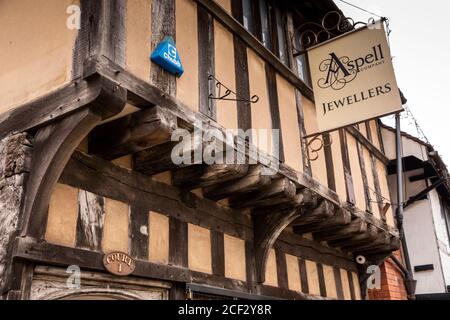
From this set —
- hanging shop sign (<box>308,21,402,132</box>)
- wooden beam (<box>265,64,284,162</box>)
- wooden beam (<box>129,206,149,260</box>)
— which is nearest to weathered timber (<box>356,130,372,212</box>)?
hanging shop sign (<box>308,21,402,132</box>)

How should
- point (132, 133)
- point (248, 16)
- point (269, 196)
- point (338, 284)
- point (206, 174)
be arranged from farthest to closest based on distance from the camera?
point (338, 284)
point (248, 16)
point (269, 196)
point (206, 174)
point (132, 133)

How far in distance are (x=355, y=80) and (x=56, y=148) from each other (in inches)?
132

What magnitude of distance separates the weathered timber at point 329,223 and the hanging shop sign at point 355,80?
1.28 meters

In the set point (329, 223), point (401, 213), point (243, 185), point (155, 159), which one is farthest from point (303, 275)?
point (155, 159)

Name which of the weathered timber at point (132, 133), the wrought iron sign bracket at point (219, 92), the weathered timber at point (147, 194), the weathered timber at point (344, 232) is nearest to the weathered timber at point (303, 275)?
the weathered timber at point (344, 232)

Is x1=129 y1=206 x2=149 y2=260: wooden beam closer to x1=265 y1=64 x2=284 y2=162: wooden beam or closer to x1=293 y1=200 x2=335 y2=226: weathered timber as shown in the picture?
x1=265 y1=64 x2=284 y2=162: wooden beam

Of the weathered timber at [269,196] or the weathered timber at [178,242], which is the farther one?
the weathered timber at [269,196]

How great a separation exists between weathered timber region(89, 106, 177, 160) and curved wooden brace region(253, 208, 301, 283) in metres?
2.04

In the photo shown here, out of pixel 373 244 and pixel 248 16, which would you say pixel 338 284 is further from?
pixel 248 16

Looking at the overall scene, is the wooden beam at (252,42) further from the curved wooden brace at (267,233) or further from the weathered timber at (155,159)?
the curved wooden brace at (267,233)

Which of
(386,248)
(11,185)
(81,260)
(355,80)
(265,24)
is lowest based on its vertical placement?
(81,260)

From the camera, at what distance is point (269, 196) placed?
491 centimetres

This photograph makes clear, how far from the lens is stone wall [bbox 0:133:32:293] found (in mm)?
2998

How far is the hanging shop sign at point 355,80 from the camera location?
16.9ft
